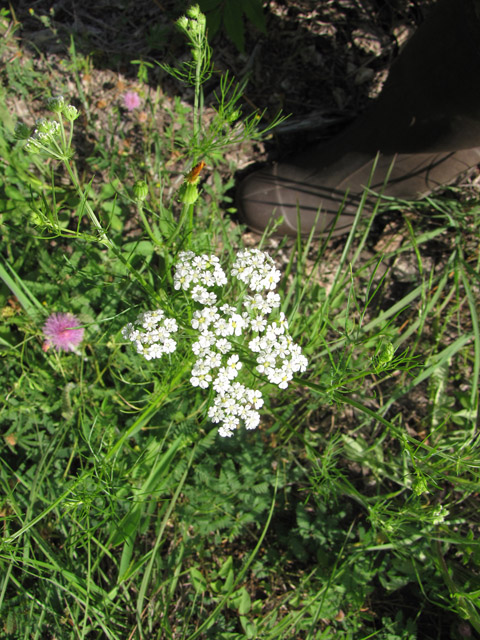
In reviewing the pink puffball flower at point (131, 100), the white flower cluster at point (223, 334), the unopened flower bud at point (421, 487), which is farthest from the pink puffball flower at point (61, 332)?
the unopened flower bud at point (421, 487)

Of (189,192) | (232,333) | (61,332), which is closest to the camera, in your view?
(189,192)

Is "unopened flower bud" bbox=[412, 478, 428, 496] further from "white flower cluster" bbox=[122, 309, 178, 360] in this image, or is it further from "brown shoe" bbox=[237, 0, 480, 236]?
"brown shoe" bbox=[237, 0, 480, 236]

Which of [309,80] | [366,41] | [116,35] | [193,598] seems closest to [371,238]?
[309,80]

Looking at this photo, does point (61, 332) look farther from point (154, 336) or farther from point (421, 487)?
point (421, 487)

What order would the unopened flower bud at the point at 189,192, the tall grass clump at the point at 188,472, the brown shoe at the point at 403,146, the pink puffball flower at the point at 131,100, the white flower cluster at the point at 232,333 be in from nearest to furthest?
the unopened flower bud at the point at 189,192, the white flower cluster at the point at 232,333, the brown shoe at the point at 403,146, the tall grass clump at the point at 188,472, the pink puffball flower at the point at 131,100

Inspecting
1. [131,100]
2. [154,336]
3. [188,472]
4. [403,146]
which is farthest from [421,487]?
[131,100]

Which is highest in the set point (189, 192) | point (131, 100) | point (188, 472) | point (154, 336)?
point (189, 192)

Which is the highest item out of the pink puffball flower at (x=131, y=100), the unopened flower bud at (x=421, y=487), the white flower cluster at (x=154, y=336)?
the pink puffball flower at (x=131, y=100)

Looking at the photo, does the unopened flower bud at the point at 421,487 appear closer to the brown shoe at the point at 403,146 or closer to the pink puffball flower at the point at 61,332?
the brown shoe at the point at 403,146
